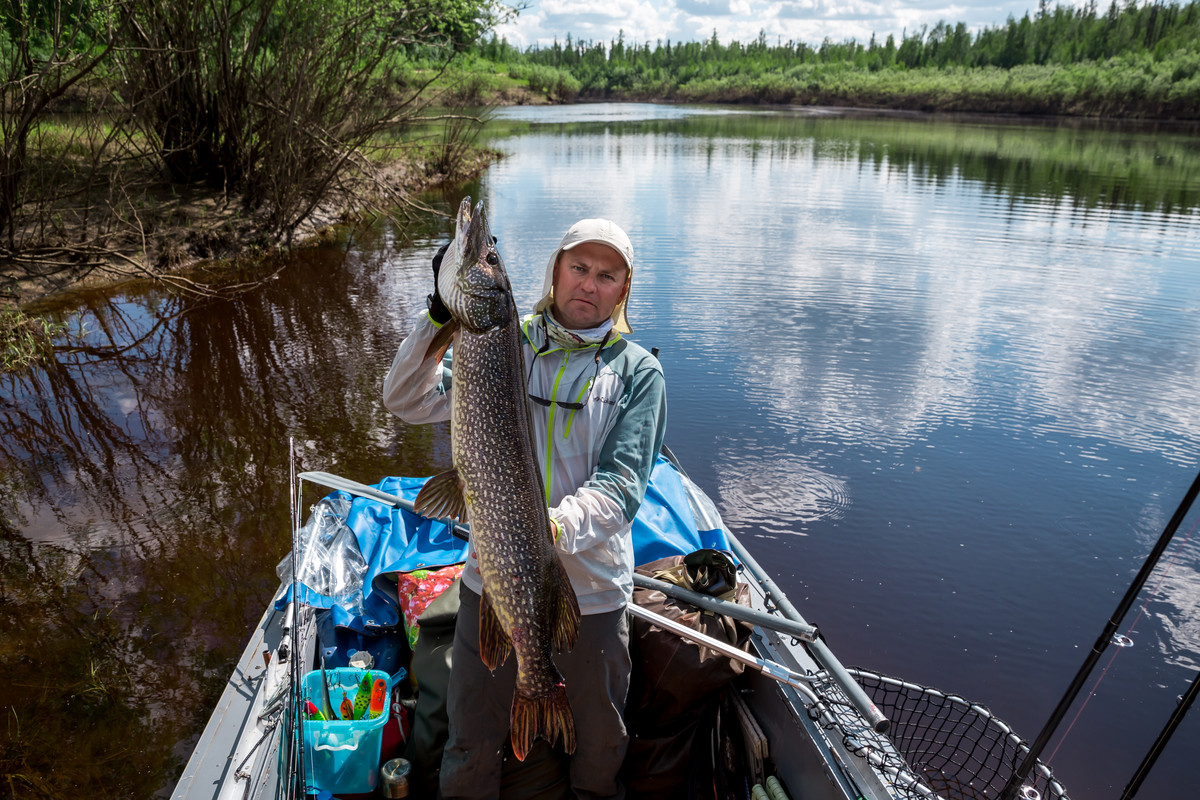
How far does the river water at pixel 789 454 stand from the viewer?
4285mm

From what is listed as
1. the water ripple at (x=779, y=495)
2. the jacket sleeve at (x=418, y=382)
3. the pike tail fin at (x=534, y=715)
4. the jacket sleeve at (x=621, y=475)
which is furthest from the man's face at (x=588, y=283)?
→ the water ripple at (x=779, y=495)

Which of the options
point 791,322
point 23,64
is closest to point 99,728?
point 23,64

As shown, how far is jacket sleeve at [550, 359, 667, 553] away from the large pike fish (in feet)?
0.29

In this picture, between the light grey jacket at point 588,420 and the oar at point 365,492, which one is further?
the oar at point 365,492

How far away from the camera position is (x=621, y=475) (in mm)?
2160

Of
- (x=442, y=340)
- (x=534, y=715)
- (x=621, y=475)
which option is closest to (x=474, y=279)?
(x=442, y=340)

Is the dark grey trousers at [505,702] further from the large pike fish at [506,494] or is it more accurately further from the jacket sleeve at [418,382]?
the jacket sleeve at [418,382]

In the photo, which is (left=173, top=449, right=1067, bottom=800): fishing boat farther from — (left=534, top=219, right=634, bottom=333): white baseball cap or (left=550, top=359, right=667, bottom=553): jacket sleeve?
(left=534, top=219, right=634, bottom=333): white baseball cap

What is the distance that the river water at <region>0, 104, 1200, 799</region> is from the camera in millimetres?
4285

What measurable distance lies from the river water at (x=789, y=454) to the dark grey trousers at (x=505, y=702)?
81.2 inches

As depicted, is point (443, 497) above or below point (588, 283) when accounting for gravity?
below

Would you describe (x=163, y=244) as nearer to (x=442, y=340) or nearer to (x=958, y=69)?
(x=442, y=340)

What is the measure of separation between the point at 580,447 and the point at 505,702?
2.84 feet

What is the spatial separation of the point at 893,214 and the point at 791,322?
830cm
